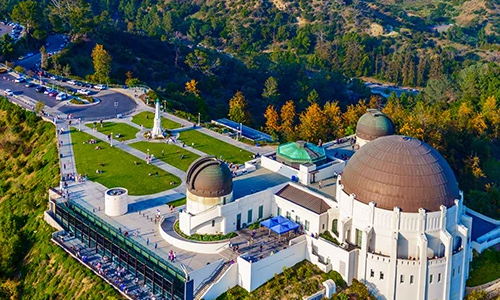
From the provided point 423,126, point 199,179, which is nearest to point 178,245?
point 199,179

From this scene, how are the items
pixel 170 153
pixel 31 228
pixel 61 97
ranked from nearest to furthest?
pixel 31 228
pixel 170 153
pixel 61 97

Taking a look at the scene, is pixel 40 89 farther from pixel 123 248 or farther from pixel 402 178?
pixel 402 178

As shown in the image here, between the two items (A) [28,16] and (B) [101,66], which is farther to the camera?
(A) [28,16]

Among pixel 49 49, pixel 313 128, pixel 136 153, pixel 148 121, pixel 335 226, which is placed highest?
pixel 49 49

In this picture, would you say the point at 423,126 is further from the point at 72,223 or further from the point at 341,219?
the point at 72,223

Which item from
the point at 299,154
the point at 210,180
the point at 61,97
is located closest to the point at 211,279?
the point at 210,180

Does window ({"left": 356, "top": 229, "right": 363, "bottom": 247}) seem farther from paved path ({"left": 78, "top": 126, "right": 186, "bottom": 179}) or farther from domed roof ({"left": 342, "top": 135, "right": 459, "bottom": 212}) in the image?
paved path ({"left": 78, "top": 126, "right": 186, "bottom": 179})
